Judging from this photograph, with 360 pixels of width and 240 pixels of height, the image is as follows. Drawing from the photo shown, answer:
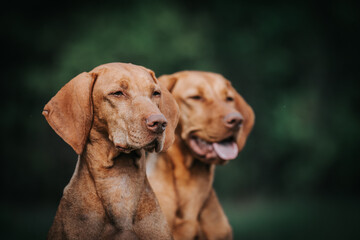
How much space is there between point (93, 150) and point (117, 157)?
0.17 metres

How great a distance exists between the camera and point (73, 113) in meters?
3.33

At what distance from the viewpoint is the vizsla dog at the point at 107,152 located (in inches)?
130

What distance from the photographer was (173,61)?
850 centimetres

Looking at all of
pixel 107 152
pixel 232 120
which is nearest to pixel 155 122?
pixel 107 152

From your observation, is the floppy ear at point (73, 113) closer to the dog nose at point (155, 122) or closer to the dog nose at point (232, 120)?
the dog nose at point (155, 122)

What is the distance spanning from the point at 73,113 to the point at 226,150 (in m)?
1.82

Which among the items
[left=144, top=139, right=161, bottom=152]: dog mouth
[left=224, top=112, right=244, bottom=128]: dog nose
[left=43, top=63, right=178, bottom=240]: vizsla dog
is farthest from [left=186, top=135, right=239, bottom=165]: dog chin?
[left=144, top=139, right=161, bottom=152]: dog mouth

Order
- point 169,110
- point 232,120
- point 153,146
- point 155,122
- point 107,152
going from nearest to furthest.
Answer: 1. point 155,122
2. point 153,146
3. point 107,152
4. point 169,110
5. point 232,120

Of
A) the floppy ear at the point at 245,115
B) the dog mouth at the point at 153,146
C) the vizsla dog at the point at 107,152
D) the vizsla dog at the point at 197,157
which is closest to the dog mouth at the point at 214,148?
the vizsla dog at the point at 197,157

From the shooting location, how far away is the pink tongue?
4.69 meters

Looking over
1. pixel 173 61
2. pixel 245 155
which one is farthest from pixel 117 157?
pixel 245 155

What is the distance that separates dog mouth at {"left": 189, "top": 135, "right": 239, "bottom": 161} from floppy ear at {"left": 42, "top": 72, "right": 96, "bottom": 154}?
1.60 metres

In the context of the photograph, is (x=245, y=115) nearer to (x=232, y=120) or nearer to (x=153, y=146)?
(x=232, y=120)

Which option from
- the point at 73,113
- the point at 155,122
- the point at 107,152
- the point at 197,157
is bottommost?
the point at 197,157
